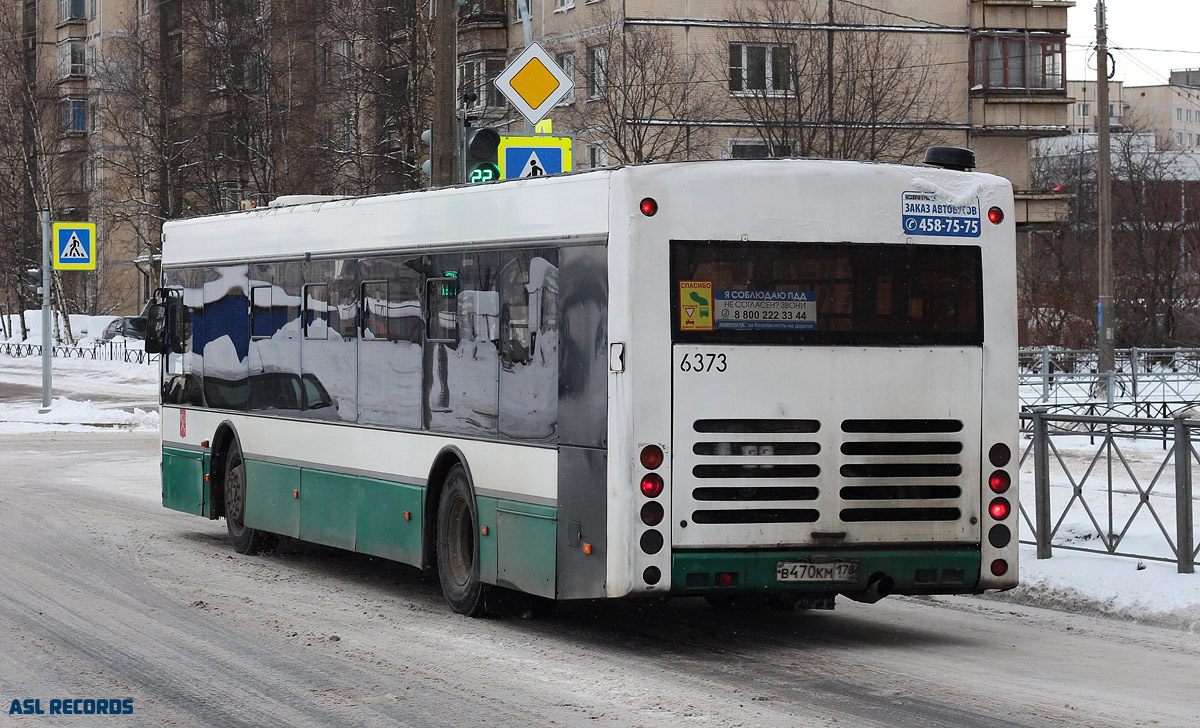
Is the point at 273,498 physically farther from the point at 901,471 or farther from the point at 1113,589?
the point at 1113,589

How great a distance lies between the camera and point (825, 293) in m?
9.48

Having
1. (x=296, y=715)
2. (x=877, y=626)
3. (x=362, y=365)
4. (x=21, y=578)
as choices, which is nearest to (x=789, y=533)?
(x=877, y=626)

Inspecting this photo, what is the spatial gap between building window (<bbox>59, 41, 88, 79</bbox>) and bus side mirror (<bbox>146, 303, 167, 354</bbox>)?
7261 centimetres

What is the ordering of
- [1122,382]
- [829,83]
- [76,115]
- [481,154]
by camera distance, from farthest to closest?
[76,115], [829,83], [1122,382], [481,154]

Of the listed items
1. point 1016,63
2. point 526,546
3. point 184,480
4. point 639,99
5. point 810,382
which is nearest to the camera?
point 810,382

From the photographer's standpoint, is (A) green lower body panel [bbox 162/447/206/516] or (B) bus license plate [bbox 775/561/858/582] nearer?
(B) bus license plate [bbox 775/561/858/582]

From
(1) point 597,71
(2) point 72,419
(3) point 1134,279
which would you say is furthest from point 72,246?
(3) point 1134,279

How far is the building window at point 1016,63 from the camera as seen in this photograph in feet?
174

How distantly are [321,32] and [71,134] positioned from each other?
1030 inches

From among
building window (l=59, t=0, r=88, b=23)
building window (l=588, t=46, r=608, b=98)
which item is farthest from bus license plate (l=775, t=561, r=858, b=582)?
building window (l=59, t=0, r=88, b=23)

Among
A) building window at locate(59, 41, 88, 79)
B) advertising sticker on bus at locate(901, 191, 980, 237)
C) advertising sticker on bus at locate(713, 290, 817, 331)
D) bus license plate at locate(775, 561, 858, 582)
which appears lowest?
bus license plate at locate(775, 561, 858, 582)

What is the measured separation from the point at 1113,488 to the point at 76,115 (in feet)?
241

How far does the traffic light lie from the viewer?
17.1m

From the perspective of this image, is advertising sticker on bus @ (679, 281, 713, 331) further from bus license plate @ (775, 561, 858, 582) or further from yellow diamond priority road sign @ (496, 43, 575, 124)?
yellow diamond priority road sign @ (496, 43, 575, 124)
